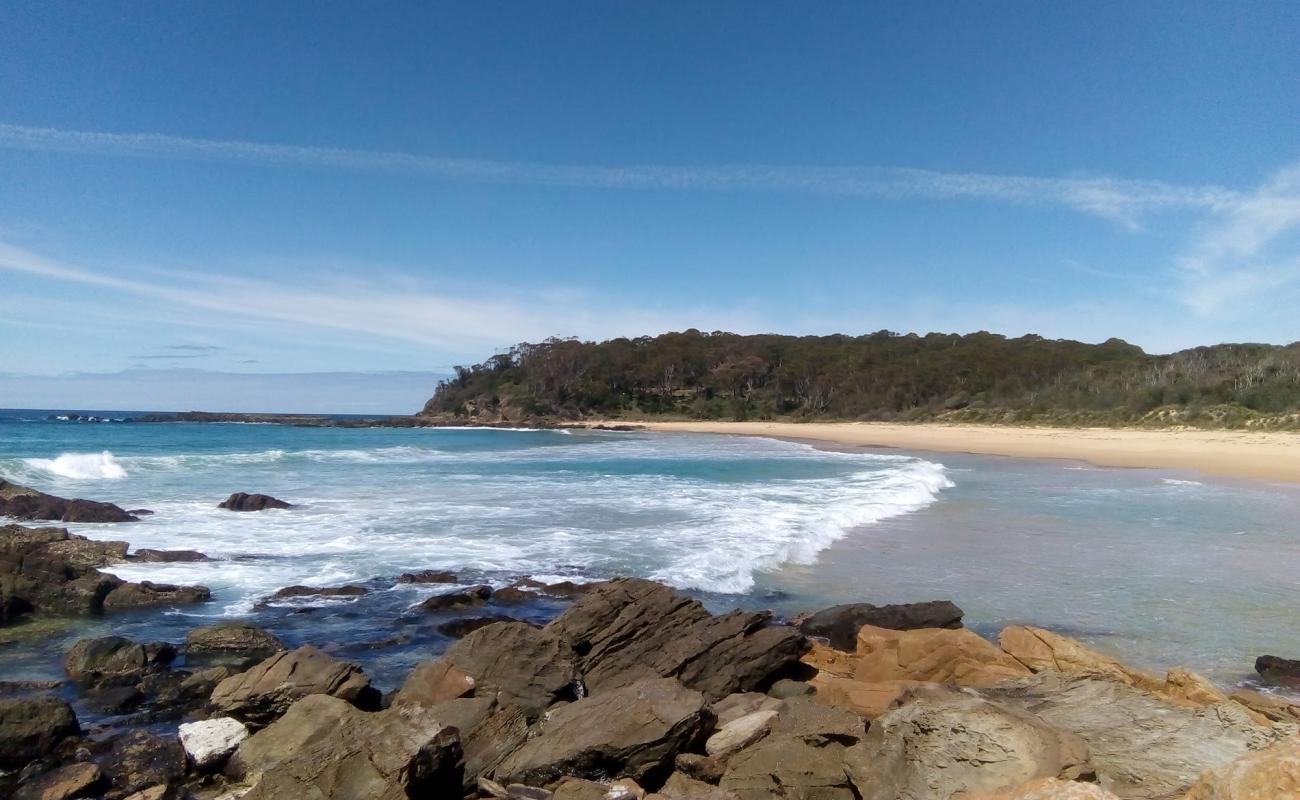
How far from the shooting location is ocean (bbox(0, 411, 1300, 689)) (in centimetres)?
900

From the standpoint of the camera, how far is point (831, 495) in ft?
67.1

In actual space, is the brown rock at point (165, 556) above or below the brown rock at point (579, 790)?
below

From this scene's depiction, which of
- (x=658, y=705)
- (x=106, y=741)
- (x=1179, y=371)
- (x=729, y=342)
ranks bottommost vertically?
(x=106, y=741)

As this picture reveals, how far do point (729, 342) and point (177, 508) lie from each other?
275 feet

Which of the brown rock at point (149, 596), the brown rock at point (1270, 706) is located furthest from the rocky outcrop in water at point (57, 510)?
the brown rock at point (1270, 706)

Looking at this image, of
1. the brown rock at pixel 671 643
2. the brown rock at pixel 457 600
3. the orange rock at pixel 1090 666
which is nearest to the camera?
the orange rock at pixel 1090 666

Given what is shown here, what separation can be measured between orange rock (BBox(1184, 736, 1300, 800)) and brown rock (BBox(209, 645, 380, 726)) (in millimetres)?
5806

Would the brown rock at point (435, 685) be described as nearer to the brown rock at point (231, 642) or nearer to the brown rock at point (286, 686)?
the brown rock at point (286, 686)

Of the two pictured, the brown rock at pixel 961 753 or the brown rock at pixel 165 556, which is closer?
the brown rock at pixel 961 753

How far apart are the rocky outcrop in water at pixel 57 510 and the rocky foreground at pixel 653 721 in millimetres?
10396

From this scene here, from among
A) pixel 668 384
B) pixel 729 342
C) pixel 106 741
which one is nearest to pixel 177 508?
pixel 106 741

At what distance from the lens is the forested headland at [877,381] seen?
155ft

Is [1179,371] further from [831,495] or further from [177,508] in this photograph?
[177,508]

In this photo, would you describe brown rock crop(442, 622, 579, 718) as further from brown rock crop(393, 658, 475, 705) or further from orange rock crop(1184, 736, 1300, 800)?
orange rock crop(1184, 736, 1300, 800)
